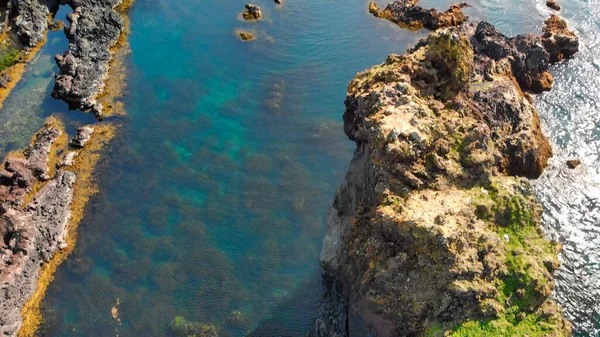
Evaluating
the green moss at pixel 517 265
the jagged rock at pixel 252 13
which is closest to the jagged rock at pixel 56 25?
the jagged rock at pixel 252 13

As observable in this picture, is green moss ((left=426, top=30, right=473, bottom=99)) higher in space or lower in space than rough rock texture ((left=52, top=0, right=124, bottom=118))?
higher

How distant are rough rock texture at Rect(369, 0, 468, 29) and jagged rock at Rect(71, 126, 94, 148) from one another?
31677 mm

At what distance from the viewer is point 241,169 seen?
3506cm

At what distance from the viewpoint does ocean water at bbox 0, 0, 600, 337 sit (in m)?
27.5

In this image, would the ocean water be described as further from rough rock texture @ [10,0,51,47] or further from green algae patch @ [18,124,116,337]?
rough rock texture @ [10,0,51,47]

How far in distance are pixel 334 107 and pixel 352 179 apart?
1571 cm

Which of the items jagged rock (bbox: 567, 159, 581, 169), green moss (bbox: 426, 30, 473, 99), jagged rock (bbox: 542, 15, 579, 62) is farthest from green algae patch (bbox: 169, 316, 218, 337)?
jagged rock (bbox: 542, 15, 579, 62)

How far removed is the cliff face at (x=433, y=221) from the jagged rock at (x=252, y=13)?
2708 centimetres

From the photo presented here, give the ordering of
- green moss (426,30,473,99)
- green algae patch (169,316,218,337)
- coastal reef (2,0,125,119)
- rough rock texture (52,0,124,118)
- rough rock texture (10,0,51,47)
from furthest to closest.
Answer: rough rock texture (10,0,51,47) → coastal reef (2,0,125,119) → rough rock texture (52,0,124,118) → green algae patch (169,316,218,337) → green moss (426,30,473,99)

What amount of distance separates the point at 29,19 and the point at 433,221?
49.6m

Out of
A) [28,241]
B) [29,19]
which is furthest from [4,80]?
[28,241]

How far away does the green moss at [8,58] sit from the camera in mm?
44906

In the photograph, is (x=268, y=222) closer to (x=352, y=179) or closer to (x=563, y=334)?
(x=352, y=179)

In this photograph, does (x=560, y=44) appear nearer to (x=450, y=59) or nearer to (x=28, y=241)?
(x=450, y=59)
